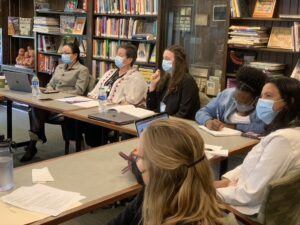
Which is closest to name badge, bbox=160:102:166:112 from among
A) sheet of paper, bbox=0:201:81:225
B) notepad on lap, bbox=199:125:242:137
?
notepad on lap, bbox=199:125:242:137

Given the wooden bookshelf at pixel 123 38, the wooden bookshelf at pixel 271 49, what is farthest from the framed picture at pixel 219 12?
the wooden bookshelf at pixel 123 38

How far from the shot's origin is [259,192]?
1.84 metres

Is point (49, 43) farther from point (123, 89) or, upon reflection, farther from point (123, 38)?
point (123, 89)

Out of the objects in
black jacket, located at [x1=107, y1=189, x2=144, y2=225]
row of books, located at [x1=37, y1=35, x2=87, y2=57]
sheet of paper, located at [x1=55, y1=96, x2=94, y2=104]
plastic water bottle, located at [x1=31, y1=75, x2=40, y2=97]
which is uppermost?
row of books, located at [x1=37, y1=35, x2=87, y2=57]

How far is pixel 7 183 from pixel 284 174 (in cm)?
120

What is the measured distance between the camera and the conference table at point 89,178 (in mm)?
1667

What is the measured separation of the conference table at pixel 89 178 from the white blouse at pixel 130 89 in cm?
153

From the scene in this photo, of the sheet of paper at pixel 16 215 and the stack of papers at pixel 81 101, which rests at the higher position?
the stack of papers at pixel 81 101

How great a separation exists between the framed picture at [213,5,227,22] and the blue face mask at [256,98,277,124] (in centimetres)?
217

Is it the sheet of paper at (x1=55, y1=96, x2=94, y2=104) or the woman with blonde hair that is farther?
the sheet of paper at (x1=55, y1=96, x2=94, y2=104)

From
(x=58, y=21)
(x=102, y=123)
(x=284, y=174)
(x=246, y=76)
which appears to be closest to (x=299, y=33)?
(x=246, y=76)

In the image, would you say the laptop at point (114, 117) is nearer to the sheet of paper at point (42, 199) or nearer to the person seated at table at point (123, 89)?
the person seated at table at point (123, 89)

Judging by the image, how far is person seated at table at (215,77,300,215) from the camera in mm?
1799

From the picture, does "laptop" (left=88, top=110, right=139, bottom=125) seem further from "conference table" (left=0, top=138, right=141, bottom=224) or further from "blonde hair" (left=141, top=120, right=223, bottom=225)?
"blonde hair" (left=141, top=120, right=223, bottom=225)
